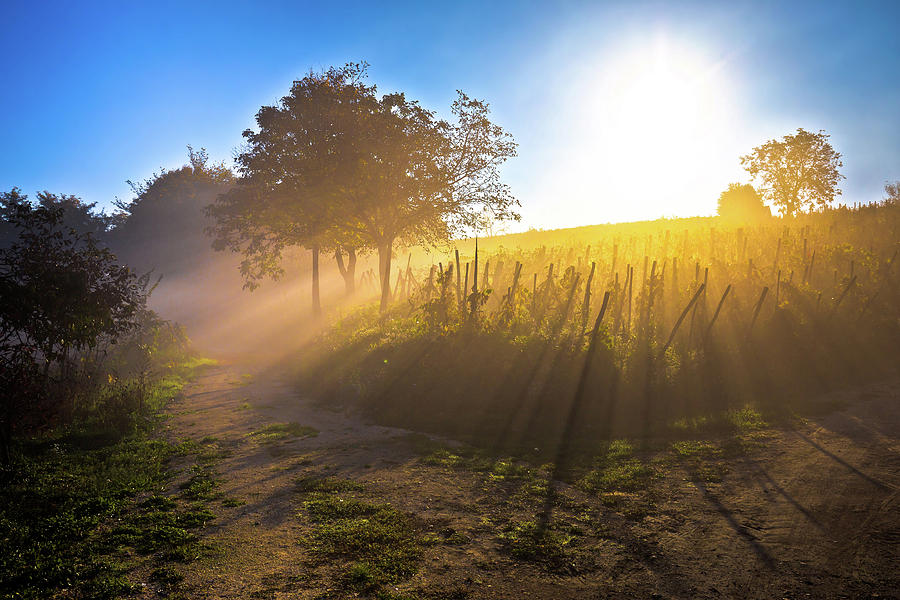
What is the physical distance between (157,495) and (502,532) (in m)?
4.67

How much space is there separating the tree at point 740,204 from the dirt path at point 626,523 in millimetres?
40233

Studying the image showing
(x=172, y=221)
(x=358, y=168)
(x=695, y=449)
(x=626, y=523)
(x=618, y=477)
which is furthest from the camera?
(x=172, y=221)

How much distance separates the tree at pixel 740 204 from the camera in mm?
42250

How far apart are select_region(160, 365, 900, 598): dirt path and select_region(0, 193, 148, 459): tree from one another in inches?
124

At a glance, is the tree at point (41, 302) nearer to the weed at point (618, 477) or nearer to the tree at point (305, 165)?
the weed at point (618, 477)

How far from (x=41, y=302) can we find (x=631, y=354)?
36.1ft

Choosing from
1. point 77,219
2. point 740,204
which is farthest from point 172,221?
point 740,204

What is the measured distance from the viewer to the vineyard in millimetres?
9062

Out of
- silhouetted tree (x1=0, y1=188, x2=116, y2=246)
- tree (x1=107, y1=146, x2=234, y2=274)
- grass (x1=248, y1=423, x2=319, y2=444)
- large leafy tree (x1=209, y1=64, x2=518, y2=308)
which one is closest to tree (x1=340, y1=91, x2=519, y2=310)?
large leafy tree (x1=209, y1=64, x2=518, y2=308)

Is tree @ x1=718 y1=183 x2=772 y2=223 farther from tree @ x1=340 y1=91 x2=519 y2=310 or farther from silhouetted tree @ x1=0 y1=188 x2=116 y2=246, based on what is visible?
silhouetted tree @ x1=0 y1=188 x2=116 y2=246

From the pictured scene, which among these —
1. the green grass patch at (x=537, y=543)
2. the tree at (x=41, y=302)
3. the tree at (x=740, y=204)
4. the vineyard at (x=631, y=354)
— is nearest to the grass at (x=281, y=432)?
the vineyard at (x=631, y=354)

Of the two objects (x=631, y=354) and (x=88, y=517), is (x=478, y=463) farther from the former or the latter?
(x=88, y=517)

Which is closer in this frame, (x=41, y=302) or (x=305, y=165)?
(x=41, y=302)

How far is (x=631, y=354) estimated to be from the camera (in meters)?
10.1
